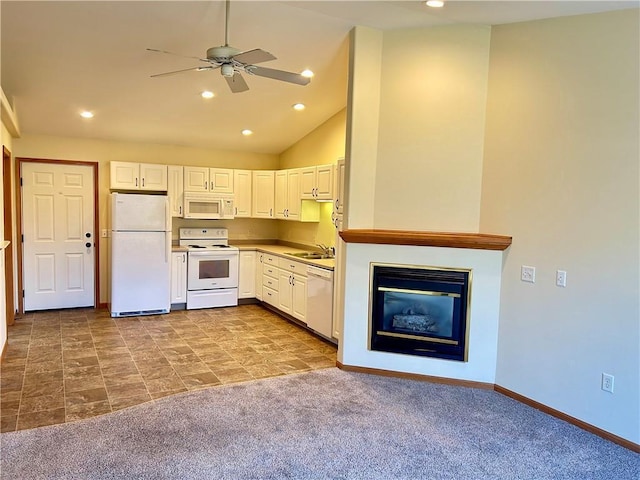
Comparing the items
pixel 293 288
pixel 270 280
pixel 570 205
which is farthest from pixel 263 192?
pixel 570 205

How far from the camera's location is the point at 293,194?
6324 mm

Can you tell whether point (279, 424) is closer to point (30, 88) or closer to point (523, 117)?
point (523, 117)

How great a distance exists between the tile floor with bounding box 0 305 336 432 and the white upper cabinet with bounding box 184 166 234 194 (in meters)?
1.79

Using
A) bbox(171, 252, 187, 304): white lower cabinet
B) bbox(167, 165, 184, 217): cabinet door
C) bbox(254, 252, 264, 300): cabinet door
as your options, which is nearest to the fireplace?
bbox(254, 252, 264, 300): cabinet door

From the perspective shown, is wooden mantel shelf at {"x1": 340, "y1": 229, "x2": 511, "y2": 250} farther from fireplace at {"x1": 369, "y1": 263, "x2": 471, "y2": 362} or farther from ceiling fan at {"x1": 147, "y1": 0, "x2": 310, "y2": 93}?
ceiling fan at {"x1": 147, "y1": 0, "x2": 310, "y2": 93}

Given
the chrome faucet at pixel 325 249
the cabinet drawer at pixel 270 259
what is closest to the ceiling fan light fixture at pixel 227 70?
the chrome faucet at pixel 325 249

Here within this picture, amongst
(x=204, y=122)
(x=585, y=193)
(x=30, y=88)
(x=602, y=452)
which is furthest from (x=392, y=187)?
(x=30, y=88)

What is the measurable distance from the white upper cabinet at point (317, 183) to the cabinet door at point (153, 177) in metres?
1.95

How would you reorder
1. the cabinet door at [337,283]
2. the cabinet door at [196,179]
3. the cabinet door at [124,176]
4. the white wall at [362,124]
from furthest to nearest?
1. the cabinet door at [196,179]
2. the cabinet door at [124,176]
3. the cabinet door at [337,283]
4. the white wall at [362,124]

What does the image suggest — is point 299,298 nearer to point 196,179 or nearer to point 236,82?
point 196,179

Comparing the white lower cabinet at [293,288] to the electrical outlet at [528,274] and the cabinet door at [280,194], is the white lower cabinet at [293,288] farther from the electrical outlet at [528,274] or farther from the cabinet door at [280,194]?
the electrical outlet at [528,274]

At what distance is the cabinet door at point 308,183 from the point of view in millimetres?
5793

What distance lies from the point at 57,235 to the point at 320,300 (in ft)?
12.4

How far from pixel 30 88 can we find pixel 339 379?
416 cm
